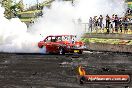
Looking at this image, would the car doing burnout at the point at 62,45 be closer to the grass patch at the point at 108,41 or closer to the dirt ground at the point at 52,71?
the dirt ground at the point at 52,71

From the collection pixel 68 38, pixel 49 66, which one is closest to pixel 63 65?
pixel 49 66

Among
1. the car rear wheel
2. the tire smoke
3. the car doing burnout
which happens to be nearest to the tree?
the tire smoke

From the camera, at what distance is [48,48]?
3062cm

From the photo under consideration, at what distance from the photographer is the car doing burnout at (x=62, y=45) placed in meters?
29.3

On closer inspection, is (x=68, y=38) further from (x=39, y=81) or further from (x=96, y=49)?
(x=39, y=81)

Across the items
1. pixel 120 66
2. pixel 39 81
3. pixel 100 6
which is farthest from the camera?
pixel 100 6

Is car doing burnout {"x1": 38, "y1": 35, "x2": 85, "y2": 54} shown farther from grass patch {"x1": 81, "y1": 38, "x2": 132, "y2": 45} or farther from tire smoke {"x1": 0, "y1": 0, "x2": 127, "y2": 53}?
grass patch {"x1": 81, "y1": 38, "x2": 132, "y2": 45}

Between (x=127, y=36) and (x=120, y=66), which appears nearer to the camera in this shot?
(x=120, y=66)

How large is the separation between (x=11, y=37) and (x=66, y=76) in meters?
18.8

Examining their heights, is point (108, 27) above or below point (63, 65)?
above

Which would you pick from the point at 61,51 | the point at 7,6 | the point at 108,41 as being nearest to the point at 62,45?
the point at 61,51

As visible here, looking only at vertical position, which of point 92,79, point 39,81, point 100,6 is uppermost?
point 100,6

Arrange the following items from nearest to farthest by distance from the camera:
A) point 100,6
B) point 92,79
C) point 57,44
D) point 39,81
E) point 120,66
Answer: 1. point 92,79
2. point 39,81
3. point 120,66
4. point 57,44
5. point 100,6

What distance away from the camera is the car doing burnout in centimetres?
2928
